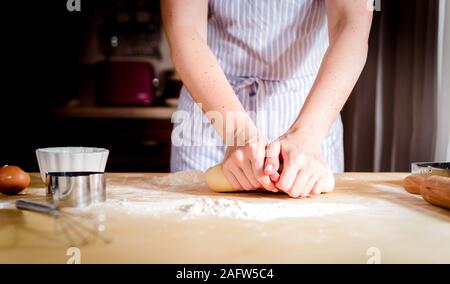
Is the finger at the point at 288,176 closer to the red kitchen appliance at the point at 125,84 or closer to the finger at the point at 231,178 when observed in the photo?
the finger at the point at 231,178

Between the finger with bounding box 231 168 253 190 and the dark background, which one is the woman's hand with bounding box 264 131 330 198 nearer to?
the finger with bounding box 231 168 253 190

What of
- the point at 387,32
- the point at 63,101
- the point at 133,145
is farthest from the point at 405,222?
the point at 63,101

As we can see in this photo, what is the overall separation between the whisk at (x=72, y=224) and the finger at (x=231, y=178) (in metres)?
0.29

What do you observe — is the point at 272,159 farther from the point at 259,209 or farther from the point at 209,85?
the point at 209,85

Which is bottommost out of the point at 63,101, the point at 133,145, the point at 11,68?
the point at 133,145

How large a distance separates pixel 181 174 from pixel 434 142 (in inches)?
49.1

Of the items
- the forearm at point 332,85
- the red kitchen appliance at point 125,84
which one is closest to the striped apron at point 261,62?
the forearm at point 332,85

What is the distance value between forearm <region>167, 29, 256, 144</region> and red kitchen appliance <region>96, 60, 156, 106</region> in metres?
2.08

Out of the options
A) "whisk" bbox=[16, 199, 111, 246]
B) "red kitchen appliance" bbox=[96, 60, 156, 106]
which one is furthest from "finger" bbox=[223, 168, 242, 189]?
"red kitchen appliance" bbox=[96, 60, 156, 106]

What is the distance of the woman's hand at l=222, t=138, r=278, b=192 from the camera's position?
92cm

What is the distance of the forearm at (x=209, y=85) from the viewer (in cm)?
104

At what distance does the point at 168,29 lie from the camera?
1222mm

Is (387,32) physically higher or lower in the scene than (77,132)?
higher
